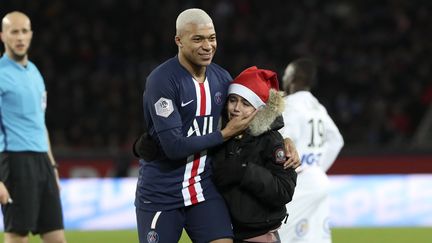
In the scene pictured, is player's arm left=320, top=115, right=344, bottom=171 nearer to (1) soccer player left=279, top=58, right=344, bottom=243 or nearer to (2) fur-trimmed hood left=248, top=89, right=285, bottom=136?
(1) soccer player left=279, top=58, right=344, bottom=243

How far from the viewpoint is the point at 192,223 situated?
18.2 feet

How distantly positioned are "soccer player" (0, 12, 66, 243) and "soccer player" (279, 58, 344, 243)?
6.30 feet

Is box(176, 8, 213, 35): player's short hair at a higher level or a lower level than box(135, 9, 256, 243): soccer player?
higher

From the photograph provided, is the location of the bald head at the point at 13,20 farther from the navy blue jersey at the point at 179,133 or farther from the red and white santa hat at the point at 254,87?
the red and white santa hat at the point at 254,87

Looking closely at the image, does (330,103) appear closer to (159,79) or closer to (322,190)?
(322,190)

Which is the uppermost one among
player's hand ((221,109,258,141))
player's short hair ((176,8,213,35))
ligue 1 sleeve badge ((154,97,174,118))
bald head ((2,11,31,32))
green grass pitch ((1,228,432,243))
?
player's short hair ((176,8,213,35))

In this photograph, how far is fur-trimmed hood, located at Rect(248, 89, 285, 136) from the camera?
548 cm

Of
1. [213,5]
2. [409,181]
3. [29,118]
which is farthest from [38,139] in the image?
[213,5]

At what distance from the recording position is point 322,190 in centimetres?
792

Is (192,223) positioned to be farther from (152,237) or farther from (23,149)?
(23,149)

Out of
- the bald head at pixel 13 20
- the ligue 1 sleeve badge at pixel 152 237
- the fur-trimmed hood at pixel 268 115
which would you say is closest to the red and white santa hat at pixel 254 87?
the fur-trimmed hood at pixel 268 115

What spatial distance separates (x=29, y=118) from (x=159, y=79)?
7.16 feet

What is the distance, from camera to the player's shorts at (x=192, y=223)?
17.9 ft

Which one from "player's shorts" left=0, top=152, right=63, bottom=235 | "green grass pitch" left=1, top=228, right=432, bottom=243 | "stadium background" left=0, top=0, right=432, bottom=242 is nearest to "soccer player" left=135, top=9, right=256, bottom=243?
"player's shorts" left=0, top=152, right=63, bottom=235
